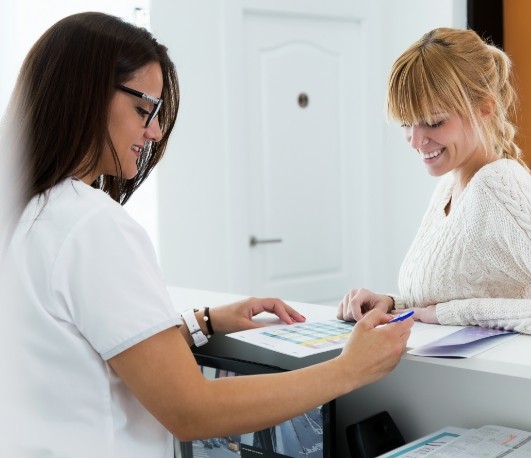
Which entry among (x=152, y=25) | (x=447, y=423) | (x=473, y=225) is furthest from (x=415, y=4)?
(x=447, y=423)

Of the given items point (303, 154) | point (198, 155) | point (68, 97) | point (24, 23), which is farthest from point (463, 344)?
point (303, 154)

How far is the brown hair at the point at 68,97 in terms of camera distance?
1.04 metres

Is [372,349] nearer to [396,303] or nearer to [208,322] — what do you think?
[208,322]

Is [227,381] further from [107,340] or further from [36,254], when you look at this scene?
[36,254]

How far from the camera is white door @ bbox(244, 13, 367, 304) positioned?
3648 mm

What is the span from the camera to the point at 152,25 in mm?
3229

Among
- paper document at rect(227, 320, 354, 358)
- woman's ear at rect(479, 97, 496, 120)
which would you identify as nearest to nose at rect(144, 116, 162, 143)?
paper document at rect(227, 320, 354, 358)

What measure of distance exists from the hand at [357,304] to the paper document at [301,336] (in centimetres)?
2

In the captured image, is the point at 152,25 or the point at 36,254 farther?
the point at 152,25

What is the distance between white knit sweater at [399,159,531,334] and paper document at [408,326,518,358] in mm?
107

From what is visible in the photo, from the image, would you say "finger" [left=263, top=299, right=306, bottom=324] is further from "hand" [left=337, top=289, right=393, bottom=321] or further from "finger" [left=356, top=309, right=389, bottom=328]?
Answer: "finger" [left=356, top=309, right=389, bottom=328]

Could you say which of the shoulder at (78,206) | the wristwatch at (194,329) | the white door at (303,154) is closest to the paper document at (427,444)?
the wristwatch at (194,329)

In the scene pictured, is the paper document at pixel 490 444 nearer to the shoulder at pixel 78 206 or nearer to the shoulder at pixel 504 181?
the shoulder at pixel 504 181

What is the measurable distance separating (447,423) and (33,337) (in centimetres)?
75
